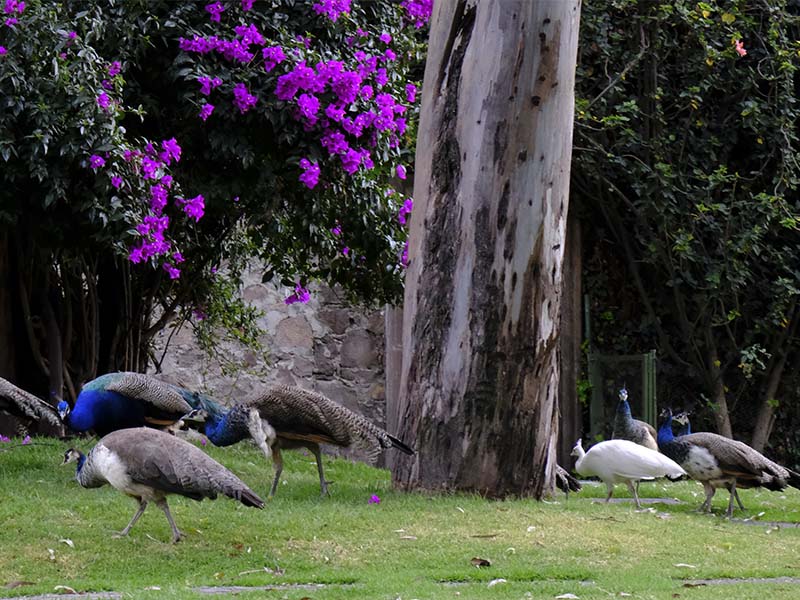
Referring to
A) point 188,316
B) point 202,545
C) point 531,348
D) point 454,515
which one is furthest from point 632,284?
point 202,545

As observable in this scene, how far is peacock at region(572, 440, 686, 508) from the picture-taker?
8703 millimetres

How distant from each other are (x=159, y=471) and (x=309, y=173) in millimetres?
3649

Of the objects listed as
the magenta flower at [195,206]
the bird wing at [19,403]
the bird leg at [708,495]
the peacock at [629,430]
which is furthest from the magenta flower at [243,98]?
the peacock at [629,430]

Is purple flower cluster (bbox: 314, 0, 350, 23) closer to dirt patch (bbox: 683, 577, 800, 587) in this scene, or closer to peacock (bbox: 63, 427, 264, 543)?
peacock (bbox: 63, 427, 264, 543)

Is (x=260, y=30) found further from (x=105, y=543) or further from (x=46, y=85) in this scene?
(x=105, y=543)

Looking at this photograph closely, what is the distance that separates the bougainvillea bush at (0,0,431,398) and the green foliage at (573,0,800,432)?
277cm

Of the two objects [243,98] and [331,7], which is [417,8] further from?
[243,98]

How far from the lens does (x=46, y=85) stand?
852 centimetres

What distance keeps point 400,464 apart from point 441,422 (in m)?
0.49

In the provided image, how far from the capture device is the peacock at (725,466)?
883cm

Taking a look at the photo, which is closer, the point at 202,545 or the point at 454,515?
the point at 202,545

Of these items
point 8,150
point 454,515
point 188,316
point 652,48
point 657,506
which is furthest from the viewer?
point 652,48

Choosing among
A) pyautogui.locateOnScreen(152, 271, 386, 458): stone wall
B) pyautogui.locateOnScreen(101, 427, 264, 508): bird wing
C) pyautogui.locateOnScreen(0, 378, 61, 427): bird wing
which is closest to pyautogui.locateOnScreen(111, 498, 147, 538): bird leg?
pyautogui.locateOnScreen(101, 427, 264, 508): bird wing

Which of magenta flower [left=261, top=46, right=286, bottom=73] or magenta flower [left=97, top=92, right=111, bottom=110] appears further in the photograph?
magenta flower [left=261, top=46, right=286, bottom=73]
